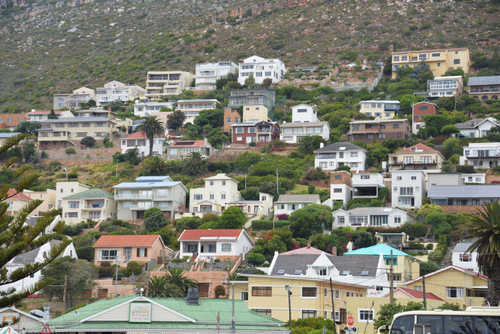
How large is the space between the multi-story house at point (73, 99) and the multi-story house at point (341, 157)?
2725 inches

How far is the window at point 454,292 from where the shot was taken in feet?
199

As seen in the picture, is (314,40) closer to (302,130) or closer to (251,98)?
(251,98)

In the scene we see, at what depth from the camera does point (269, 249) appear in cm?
7912

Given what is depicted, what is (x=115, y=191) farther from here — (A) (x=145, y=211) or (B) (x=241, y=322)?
(B) (x=241, y=322)

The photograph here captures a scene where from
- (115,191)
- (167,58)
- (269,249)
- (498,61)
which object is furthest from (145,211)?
(167,58)

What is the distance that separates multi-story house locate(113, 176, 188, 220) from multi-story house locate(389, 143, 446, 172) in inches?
1083

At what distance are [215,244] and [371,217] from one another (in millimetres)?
17937

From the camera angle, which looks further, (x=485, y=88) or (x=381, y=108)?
(x=485, y=88)

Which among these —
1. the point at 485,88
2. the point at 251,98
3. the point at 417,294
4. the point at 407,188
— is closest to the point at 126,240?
the point at 407,188

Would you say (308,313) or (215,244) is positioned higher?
(215,244)

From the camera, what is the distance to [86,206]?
327 feet

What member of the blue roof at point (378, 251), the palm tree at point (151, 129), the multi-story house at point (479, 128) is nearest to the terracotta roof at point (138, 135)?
the palm tree at point (151, 129)

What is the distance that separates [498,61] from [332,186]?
67248 millimetres

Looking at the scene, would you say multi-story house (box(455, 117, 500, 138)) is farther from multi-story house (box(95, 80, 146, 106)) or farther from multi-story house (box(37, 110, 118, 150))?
multi-story house (box(95, 80, 146, 106))
